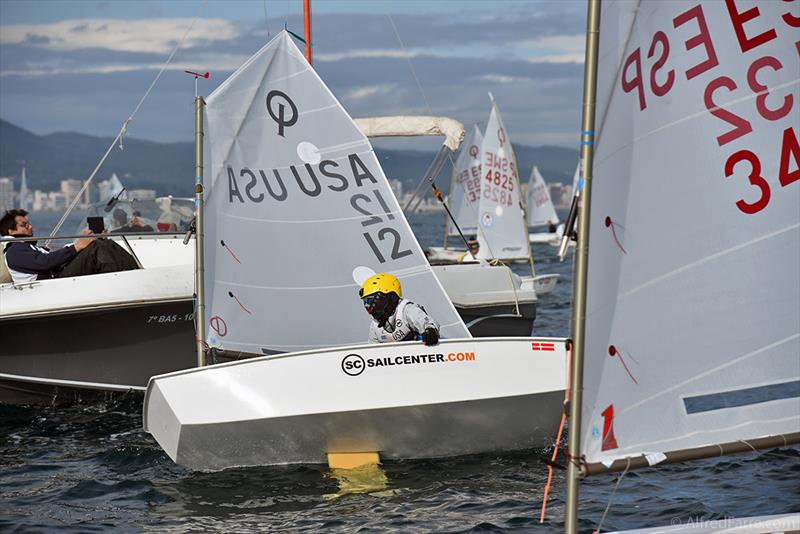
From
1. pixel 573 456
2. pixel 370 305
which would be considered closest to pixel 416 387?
pixel 370 305

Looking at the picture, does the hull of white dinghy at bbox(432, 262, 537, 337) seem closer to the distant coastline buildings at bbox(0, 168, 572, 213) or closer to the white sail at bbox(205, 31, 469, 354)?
the white sail at bbox(205, 31, 469, 354)

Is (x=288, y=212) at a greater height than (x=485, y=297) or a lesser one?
greater

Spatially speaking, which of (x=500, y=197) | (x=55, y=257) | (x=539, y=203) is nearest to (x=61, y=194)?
(x=539, y=203)

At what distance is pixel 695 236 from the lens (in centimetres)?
471

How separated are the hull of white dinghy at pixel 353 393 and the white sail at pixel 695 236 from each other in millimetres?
3152

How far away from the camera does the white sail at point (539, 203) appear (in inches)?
2320

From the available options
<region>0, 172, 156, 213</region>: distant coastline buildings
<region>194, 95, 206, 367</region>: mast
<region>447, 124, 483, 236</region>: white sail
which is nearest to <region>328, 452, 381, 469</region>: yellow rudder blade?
<region>194, 95, 206, 367</region>: mast

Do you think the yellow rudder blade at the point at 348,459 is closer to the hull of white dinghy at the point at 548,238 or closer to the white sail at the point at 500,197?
the white sail at the point at 500,197

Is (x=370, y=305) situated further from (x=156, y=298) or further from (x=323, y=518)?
(x=156, y=298)

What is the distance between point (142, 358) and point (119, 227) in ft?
7.83

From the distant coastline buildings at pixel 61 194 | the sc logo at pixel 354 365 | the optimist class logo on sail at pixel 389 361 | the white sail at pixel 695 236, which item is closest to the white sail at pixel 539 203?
the distant coastline buildings at pixel 61 194

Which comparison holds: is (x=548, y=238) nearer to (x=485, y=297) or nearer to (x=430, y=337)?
(x=485, y=297)

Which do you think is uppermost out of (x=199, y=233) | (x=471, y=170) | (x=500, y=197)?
(x=471, y=170)

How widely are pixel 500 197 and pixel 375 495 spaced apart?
22251 mm
